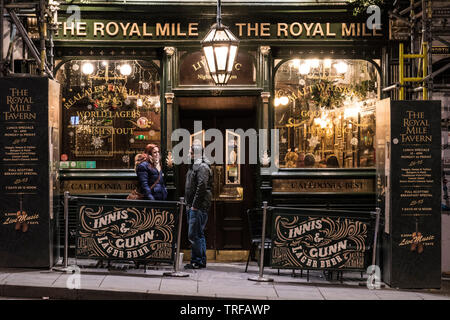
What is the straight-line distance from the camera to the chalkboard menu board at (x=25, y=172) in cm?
959

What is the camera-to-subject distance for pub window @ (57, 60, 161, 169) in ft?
37.0

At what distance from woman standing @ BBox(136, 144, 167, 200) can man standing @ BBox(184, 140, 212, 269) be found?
0.56m

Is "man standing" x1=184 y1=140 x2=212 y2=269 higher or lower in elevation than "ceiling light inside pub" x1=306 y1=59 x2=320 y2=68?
lower

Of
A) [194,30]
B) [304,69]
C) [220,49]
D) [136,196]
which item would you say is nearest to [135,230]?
[136,196]

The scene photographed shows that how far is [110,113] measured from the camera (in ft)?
37.2

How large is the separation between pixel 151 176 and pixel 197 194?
0.92 metres

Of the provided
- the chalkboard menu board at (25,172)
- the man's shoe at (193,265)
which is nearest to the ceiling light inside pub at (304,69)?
the man's shoe at (193,265)

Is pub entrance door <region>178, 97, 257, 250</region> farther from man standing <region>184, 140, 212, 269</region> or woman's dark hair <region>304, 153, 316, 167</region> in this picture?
man standing <region>184, 140, 212, 269</region>

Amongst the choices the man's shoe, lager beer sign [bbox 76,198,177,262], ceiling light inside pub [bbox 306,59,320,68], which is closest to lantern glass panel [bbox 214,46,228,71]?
ceiling light inside pub [bbox 306,59,320,68]

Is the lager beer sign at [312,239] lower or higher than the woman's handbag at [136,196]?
lower

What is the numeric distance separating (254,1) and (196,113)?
87.8 inches

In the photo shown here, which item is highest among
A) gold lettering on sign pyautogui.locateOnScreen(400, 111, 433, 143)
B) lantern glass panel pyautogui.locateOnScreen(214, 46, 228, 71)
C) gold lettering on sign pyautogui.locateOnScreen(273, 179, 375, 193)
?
lantern glass panel pyautogui.locateOnScreen(214, 46, 228, 71)

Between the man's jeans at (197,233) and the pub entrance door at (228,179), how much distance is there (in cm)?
123

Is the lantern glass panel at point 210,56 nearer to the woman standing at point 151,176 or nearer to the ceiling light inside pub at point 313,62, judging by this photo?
the woman standing at point 151,176
